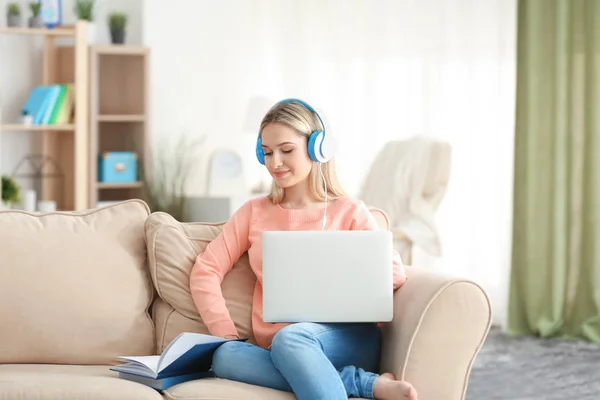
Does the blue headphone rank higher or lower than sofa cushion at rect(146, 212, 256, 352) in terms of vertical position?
higher

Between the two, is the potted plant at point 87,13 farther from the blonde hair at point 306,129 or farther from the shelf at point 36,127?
the blonde hair at point 306,129

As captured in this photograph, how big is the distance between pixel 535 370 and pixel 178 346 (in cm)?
235

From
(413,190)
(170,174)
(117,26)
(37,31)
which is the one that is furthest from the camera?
(170,174)

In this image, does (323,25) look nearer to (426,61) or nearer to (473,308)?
(426,61)

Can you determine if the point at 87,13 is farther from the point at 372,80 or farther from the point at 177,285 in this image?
the point at 177,285

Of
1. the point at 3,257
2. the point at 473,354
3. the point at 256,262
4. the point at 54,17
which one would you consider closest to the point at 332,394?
the point at 473,354

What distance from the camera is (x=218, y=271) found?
2.48 metres

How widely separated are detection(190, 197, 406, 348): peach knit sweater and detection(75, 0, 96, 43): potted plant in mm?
3312

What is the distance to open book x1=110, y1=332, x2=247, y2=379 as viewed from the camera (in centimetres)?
210

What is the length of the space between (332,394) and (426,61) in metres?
3.70

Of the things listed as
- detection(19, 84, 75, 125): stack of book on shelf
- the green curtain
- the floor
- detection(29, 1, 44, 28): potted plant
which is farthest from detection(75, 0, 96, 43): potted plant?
the floor

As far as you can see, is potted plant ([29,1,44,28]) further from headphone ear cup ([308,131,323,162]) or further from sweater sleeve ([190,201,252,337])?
headphone ear cup ([308,131,323,162])

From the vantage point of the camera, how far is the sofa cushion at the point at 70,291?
2.40 metres

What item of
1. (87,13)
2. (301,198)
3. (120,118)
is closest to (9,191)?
(120,118)
